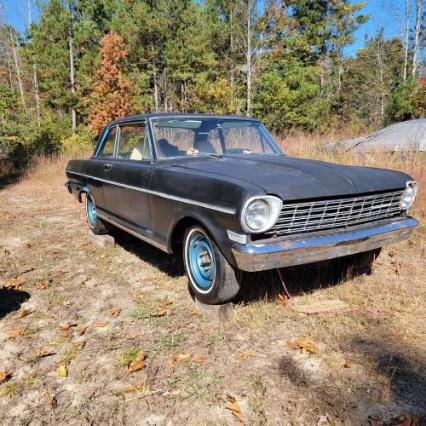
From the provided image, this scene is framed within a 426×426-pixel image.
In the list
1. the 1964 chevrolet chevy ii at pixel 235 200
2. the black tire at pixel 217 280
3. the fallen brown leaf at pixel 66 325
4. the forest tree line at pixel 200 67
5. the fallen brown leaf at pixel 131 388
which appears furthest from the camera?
the forest tree line at pixel 200 67

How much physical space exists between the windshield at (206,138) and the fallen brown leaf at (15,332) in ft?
6.54

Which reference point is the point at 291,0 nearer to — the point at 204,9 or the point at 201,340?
the point at 204,9

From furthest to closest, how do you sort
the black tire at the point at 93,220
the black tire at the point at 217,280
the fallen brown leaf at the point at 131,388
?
the black tire at the point at 93,220, the black tire at the point at 217,280, the fallen brown leaf at the point at 131,388

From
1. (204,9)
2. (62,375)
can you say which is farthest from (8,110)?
(62,375)

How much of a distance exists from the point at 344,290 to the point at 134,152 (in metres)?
2.68

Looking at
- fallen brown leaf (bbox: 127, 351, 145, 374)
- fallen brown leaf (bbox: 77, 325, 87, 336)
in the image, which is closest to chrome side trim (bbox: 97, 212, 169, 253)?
fallen brown leaf (bbox: 77, 325, 87, 336)

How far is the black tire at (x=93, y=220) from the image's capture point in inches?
216

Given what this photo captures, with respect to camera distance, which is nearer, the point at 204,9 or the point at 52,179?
the point at 52,179

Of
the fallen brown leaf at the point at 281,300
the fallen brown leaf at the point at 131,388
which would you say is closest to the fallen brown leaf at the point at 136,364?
the fallen brown leaf at the point at 131,388

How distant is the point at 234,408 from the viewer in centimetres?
222

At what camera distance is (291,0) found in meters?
29.5

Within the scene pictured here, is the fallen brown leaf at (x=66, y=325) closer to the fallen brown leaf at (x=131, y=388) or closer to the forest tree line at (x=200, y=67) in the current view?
the fallen brown leaf at (x=131, y=388)

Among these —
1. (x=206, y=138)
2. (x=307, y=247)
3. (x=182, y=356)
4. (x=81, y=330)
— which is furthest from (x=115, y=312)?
(x=206, y=138)

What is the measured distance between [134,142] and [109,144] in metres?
0.80
